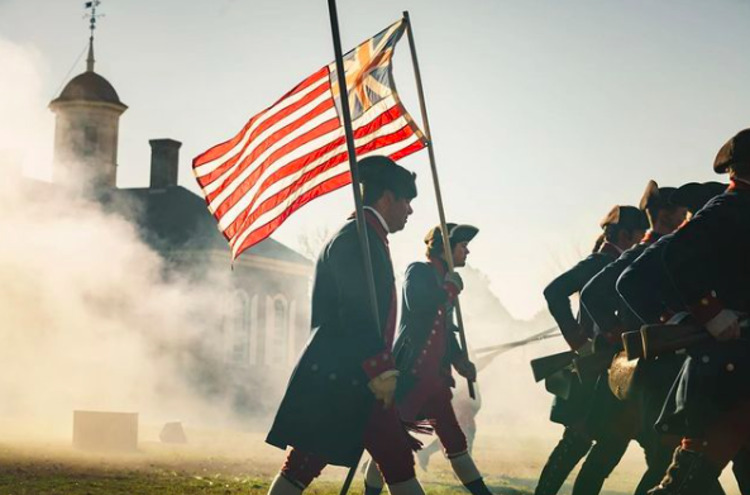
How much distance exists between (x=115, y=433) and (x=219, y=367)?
20.7m

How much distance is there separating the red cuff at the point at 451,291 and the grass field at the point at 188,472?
7.99ft

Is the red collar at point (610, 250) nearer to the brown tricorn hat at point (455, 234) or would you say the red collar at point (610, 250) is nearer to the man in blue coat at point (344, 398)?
the brown tricorn hat at point (455, 234)

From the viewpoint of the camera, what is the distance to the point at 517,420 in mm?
38594

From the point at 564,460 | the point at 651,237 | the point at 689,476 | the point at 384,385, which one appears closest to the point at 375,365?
the point at 384,385

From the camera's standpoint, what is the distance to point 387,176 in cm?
643

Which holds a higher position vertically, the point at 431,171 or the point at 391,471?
the point at 431,171

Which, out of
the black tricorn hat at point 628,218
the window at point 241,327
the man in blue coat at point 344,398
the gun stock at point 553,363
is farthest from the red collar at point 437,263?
the window at point 241,327

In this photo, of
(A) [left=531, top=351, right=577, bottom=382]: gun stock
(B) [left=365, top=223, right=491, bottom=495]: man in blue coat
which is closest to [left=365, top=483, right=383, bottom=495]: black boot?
(B) [left=365, top=223, right=491, bottom=495]: man in blue coat

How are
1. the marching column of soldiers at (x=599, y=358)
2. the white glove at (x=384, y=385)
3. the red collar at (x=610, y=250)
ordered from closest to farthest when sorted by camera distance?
the marching column of soldiers at (x=599, y=358), the white glove at (x=384, y=385), the red collar at (x=610, y=250)

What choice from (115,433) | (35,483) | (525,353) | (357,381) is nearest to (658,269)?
(357,381)

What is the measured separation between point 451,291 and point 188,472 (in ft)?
18.2

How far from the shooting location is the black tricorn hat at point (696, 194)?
6691 millimetres

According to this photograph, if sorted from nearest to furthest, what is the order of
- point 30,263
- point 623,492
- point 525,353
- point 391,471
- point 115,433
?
point 391,471 < point 623,492 < point 115,433 < point 30,263 < point 525,353

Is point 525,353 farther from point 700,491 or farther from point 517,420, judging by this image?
point 700,491
